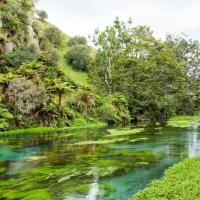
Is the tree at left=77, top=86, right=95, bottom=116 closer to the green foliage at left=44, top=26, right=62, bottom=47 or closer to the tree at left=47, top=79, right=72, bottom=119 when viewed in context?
the tree at left=47, top=79, right=72, bottom=119

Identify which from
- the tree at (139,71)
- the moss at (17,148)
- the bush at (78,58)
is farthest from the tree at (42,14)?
the moss at (17,148)

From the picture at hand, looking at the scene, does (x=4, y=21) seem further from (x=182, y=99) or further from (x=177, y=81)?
(x=182, y=99)

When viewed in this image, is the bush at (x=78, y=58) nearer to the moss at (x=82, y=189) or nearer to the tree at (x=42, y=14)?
the tree at (x=42, y=14)

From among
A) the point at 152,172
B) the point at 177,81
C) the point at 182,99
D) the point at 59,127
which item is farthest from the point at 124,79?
the point at 152,172

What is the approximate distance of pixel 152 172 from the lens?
1213cm

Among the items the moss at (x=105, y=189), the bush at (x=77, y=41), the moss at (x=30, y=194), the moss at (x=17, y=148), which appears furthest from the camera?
the bush at (x=77, y=41)

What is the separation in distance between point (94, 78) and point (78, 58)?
912 cm

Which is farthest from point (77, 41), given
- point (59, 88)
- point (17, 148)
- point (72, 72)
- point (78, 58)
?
point (17, 148)

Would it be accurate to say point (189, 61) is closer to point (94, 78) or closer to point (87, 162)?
point (94, 78)

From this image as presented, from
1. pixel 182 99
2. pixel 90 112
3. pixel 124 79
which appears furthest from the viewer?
pixel 182 99

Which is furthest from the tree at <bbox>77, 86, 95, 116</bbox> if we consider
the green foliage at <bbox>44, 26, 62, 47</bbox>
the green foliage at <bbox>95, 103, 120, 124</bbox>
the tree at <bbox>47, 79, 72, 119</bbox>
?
the green foliage at <bbox>44, 26, 62, 47</bbox>

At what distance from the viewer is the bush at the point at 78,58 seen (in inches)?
2478

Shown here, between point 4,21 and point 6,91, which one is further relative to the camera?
point 4,21

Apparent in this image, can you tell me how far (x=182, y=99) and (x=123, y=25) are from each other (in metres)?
19.9
